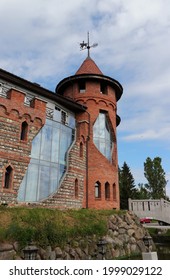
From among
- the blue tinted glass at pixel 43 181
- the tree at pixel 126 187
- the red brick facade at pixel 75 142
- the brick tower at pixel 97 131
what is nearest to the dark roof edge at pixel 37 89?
the red brick facade at pixel 75 142

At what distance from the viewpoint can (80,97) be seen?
19812 mm

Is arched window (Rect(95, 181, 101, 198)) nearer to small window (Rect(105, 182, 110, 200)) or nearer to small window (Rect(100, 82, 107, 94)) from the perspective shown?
small window (Rect(105, 182, 110, 200))

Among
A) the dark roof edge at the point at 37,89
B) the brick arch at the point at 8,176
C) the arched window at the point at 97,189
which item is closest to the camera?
the brick arch at the point at 8,176

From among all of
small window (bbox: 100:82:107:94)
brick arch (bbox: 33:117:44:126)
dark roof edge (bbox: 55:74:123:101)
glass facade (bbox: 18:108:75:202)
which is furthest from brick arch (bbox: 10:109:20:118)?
small window (bbox: 100:82:107:94)

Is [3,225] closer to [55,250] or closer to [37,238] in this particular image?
[37,238]

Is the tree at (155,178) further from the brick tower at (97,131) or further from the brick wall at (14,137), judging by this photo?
the brick wall at (14,137)

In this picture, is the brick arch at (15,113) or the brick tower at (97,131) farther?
the brick tower at (97,131)

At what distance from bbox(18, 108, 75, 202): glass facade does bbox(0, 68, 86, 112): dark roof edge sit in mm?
771

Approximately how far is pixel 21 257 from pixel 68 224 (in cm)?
306

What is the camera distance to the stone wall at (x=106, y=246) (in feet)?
30.9

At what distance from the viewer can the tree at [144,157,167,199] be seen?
44.8 m

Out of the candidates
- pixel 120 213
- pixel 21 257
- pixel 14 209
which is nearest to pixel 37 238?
pixel 21 257

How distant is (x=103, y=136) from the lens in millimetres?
19484

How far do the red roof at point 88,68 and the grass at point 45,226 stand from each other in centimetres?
1291
